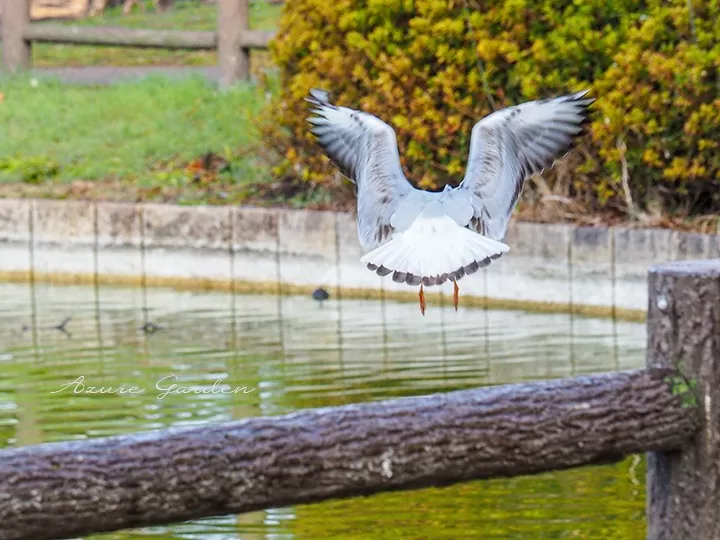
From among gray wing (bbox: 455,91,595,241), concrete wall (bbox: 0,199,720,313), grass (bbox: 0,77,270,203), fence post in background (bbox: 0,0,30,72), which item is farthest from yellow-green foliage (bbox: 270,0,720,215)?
fence post in background (bbox: 0,0,30,72)

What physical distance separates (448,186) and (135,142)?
614 centimetres

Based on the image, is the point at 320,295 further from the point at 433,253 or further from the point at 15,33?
the point at 15,33

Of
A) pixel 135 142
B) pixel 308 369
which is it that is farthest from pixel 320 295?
pixel 135 142

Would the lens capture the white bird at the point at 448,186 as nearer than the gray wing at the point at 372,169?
Yes

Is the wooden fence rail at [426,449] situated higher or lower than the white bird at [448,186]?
lower

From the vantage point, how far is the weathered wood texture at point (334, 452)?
2557 millimetres

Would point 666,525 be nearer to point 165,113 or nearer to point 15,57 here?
point 165,113

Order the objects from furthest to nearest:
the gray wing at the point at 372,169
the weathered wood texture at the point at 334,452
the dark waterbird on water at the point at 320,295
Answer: the dark waterbird on water at the point at 320,295 → the gray wing at the point at 372,169 → the weathered wood texture at the point at 334,452

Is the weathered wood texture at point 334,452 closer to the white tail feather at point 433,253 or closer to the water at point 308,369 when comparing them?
the white tail feather at point 433,253

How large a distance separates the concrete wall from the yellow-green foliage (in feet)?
1.52

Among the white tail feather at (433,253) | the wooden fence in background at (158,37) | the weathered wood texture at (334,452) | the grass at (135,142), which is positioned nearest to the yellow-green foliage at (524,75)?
the grass at (135,142)

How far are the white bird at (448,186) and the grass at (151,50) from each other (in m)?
9.11

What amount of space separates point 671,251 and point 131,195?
3660mm

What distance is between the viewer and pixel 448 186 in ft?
16.9
